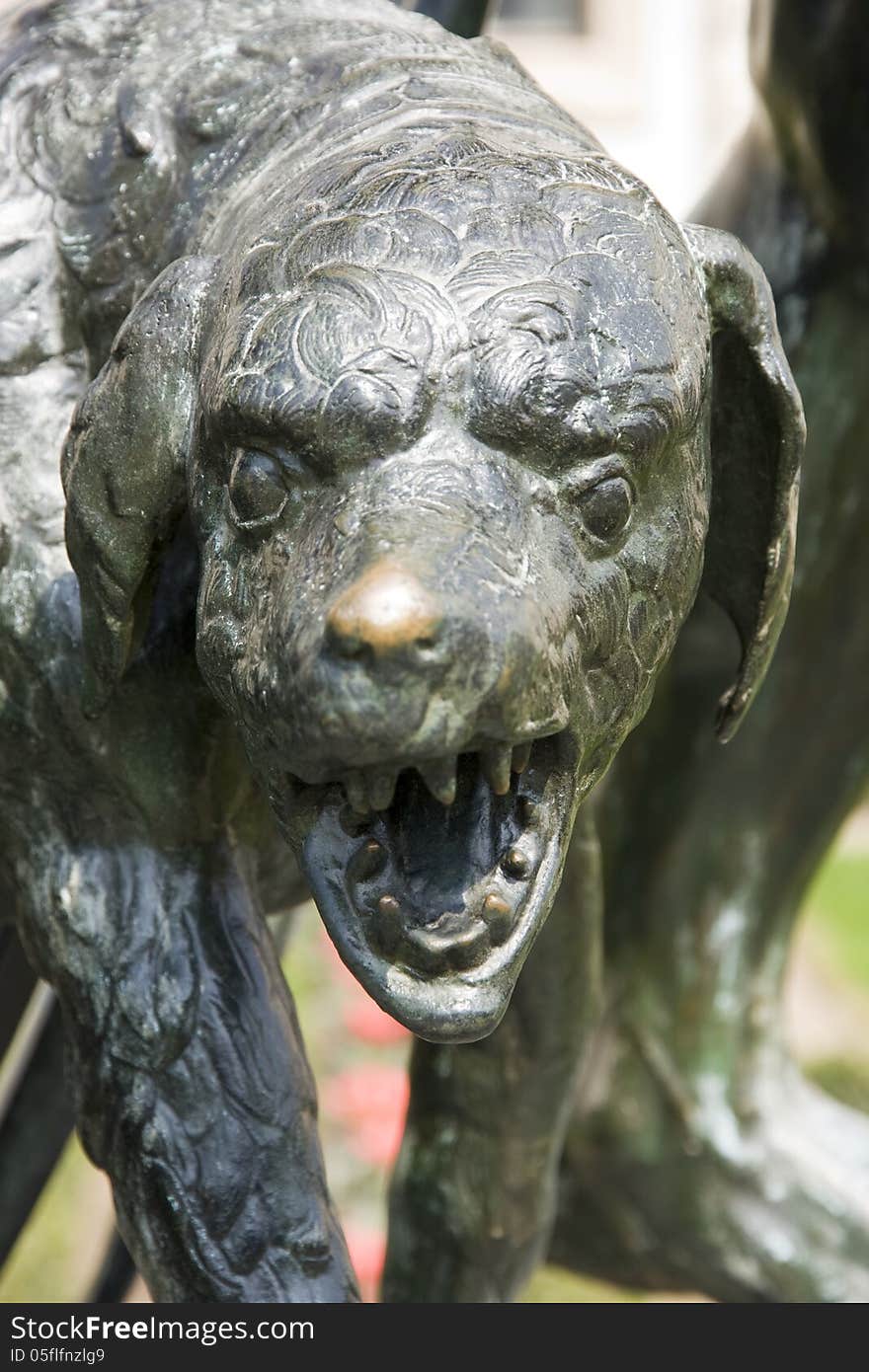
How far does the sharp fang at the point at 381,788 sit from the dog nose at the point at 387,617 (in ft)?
0.27

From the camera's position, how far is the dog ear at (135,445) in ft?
3.87

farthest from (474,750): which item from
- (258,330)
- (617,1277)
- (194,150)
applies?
(617,1277)

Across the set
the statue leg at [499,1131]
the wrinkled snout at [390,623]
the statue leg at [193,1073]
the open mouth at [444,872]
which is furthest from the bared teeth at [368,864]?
the statue leg at [499,1131]

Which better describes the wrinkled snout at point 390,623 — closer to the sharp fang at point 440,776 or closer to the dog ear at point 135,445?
the sharp fang at point 440,776

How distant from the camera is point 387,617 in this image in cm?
100

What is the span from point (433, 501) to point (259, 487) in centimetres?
11

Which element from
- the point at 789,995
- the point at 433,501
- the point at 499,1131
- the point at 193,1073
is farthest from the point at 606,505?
the point at 789,995

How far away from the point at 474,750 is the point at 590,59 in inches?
254

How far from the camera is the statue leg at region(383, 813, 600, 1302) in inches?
65.6

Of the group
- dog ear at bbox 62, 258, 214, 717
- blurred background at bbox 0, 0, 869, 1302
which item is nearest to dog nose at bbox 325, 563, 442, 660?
dog ear at bbox 62, 258, 214, 717

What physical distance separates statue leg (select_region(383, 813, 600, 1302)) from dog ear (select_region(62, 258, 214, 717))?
1.71 ft

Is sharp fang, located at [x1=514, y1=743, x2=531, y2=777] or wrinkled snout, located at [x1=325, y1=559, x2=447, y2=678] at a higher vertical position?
wrinkled snout, located at [x1=325, y1=559, x2=447, y2=678]

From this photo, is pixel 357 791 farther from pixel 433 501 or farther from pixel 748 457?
pixel 748 457

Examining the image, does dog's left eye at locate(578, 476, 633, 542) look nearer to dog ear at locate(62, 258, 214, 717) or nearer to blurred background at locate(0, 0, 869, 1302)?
dog ear at locate(62, 258, 214, 717)
